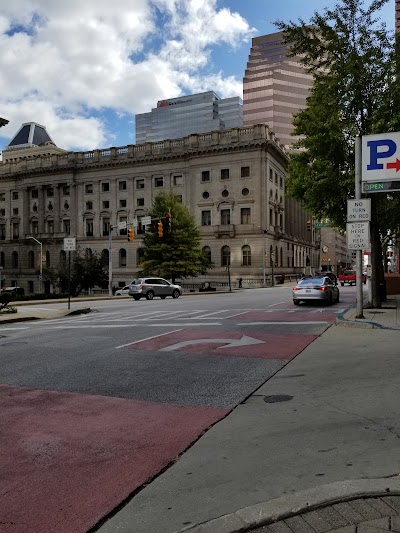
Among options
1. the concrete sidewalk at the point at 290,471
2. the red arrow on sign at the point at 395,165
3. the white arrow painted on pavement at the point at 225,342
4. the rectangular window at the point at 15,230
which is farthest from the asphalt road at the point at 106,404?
the rectangular window at the point at 15,230

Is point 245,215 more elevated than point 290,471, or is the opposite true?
point 245,215

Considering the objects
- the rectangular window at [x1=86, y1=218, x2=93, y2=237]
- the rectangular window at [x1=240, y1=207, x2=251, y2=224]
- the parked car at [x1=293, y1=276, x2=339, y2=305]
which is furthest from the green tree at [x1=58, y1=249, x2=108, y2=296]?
the parked car at [x1=293, y1=276, x2=339, y2=305]

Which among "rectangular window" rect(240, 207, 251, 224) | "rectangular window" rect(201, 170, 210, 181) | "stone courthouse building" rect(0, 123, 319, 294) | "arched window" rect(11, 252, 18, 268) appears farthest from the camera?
"arched window" rect(11, 252, 18, 268)

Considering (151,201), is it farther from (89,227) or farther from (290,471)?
(290,471)

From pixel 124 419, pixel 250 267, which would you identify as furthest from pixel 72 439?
pixel 250 267

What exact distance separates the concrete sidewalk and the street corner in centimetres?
289

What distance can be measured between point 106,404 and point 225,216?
68.3m

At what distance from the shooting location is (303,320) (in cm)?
1631

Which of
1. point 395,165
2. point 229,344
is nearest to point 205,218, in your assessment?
point 395,165

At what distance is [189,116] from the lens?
169 meters

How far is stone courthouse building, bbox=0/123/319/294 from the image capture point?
71438 millimetres

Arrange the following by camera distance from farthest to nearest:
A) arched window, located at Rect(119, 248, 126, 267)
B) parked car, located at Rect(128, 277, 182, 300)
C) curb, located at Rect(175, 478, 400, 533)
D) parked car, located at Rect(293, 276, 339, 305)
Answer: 1. arched window, located at Rect(119, 248, 126, 267)
2. parked car, located at Rect(128, 277, 182, 300)
3. parked car, located at Rect(293, 276, 339, 305)
4. curb, located at Rect(175, 478, 400, 533)

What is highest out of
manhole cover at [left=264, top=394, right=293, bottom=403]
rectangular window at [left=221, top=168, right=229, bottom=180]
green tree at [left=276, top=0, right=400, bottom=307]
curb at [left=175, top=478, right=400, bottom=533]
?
rectangular window at [left=221, top=168, right=229, bottom=180]

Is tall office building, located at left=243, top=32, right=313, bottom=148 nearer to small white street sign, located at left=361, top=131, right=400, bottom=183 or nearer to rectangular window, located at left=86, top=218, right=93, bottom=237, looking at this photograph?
rectangular window, located at left=86, top=218, right=93, bottom=237
